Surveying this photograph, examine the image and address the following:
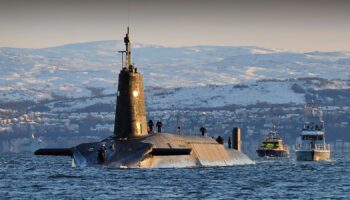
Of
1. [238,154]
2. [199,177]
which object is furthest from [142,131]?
[238,154]

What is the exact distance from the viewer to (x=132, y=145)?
349ft

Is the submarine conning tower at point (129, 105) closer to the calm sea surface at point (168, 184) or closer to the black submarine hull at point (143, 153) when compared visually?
the black submarine hull at point (143, 153)

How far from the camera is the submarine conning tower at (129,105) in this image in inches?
4341

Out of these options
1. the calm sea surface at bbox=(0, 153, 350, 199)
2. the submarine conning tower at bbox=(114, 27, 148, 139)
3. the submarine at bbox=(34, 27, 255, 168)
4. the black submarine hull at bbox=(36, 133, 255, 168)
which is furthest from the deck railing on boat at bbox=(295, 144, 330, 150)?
the submarine conning tower at bbox=(114, 27, 148, 139)

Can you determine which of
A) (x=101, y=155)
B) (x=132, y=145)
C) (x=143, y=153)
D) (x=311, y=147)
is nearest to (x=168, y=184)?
(x=101, y=155)

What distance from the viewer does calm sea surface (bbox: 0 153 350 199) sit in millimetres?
86125

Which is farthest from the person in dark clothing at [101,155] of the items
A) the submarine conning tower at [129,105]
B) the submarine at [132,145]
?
the submarine conning tower at [129,105]

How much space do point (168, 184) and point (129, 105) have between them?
1777cm

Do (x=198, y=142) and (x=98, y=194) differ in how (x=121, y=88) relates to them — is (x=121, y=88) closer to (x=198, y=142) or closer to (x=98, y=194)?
(x=198, y=142)

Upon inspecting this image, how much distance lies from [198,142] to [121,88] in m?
12.1

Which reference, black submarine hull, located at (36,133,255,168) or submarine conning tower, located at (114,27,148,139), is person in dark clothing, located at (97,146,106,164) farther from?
submarine conning tower, located at (114,27,148,139)

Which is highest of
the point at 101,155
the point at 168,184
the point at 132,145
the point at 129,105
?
the point at 129,105

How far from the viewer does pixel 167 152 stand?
349 feet

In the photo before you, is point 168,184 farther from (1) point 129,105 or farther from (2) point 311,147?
A: (2) point 311,147
